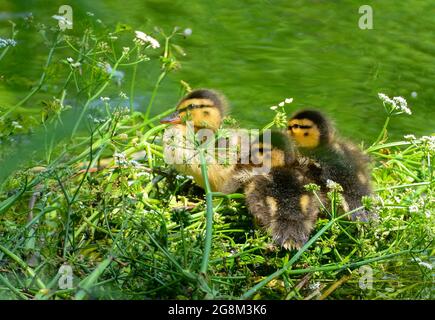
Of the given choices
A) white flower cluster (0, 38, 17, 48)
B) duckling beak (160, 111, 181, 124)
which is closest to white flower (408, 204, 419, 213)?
duckling beak (160, 111, 181, 124)

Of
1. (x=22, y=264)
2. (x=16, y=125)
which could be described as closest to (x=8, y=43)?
(x=16, y=125)

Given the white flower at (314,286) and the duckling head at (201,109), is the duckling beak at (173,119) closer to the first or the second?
the duckling head at (201,109)

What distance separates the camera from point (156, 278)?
2.44m

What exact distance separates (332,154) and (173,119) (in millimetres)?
596

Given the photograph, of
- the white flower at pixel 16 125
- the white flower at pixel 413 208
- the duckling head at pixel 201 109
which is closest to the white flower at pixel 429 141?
the white flower at pixel 413 208

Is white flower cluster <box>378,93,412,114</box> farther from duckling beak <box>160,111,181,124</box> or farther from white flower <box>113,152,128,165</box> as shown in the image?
white flower <box>113,152,128,165</box>

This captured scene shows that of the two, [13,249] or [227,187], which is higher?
[227,187]

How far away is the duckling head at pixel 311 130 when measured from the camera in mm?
3299

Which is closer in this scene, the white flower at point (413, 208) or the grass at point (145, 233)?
the grass at point (145, 233)

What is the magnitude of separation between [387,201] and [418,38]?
2.62m
